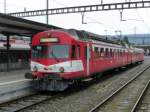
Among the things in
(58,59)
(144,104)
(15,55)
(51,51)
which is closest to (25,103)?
(58,59)

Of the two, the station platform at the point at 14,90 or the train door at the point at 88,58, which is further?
the train door at the point at 88,58

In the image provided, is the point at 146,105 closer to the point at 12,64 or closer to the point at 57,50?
the point at 57,50

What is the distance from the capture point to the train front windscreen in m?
15.6

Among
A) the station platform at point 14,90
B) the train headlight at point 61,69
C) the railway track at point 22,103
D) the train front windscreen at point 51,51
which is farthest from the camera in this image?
the train front windscreen at point 51,51

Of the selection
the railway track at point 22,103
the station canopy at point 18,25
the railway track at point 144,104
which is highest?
the station canopy at point 18,25

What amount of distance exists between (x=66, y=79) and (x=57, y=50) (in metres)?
1.44

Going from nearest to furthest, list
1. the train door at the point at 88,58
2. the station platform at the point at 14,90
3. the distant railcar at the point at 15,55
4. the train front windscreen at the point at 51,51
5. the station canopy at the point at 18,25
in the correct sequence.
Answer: the station platform at the point at 14,90, the train front windscreen at the point at 51,51, the train door at the point at 88,58, the station canopy at the point at 18,25, the distant railcar at the point at 15,55

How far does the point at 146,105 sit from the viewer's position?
13273mm

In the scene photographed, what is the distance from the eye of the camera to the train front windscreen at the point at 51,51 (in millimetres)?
15586

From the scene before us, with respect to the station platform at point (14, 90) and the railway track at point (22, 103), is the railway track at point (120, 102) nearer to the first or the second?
the railway track at point (22, 103)

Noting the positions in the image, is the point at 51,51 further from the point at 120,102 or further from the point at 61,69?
the point at 120,102

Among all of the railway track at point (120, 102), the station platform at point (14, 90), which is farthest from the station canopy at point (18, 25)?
the railway track at point (120, 102)

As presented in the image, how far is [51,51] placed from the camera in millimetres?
15898

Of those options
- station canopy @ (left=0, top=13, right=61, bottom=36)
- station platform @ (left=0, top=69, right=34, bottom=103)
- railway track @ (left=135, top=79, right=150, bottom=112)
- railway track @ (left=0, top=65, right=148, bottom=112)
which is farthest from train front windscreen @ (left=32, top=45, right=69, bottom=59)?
station canopy @ (left=0, top=13, right=61, bottom=36)
